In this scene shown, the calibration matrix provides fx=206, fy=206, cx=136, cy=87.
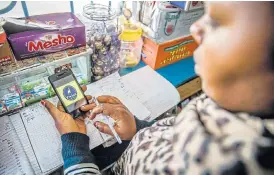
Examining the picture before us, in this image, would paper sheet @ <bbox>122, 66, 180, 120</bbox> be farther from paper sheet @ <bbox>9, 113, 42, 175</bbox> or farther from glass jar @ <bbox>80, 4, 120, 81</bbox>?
paper sheet @ <bbox>9, 113, 42, 175</bbox>

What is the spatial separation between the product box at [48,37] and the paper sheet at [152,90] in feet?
0.90

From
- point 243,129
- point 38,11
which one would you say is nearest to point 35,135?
point 38,11

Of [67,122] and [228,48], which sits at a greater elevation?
[228,48]

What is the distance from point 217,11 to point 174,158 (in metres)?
0.21

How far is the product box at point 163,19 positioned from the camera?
843mm

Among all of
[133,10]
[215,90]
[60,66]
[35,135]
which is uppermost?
[215,90]

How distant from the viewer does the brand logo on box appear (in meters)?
0.61

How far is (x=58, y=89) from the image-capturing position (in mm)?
678

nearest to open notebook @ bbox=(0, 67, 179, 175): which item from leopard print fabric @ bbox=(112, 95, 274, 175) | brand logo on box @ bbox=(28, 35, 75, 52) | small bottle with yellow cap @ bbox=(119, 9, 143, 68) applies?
small bottle with yellow cap @ bbox=(119, 9, 143, 68)

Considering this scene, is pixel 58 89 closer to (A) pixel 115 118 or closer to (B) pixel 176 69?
(A) pixel 115 118

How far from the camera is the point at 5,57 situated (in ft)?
1.91

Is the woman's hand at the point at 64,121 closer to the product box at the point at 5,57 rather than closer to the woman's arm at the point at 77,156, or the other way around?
the woman's arm at the point at 77,156

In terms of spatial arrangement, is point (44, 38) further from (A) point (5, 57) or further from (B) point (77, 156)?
(B) point (77, 156)

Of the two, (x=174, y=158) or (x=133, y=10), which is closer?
(x=174, y=158)
